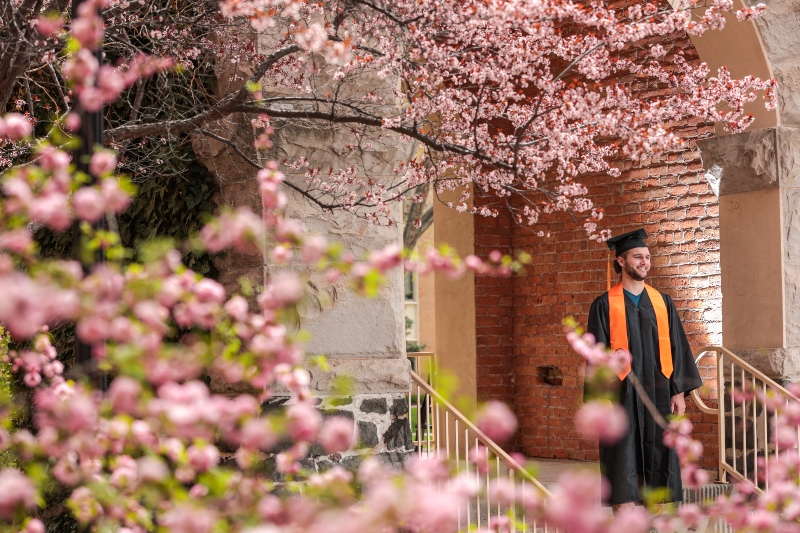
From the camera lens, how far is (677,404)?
5.46 m

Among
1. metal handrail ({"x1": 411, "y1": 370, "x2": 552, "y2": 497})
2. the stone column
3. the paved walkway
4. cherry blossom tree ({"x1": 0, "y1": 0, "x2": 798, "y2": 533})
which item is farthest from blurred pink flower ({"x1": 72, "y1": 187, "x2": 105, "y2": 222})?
the paved walkway

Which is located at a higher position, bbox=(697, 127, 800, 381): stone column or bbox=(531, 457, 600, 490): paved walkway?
bbox=(697, 127, 800, 381): stone column

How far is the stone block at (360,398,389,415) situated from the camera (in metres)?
4.86

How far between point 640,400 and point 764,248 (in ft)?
4.28

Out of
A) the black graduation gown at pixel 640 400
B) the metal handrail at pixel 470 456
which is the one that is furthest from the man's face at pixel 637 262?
the metal handrail at pixel 470 456

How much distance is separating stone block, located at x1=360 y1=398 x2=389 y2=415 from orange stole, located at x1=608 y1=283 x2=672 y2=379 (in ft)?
4.74

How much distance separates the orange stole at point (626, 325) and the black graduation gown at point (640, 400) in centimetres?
2

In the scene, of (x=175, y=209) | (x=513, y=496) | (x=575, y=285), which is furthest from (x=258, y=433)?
(x=575, y=285)

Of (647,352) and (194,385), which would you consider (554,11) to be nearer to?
(647,352)

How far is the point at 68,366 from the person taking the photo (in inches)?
220

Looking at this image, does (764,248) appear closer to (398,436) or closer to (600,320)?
(600,320)

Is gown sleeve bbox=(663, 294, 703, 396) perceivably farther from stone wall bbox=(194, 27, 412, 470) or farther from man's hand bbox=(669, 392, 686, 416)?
stone wall bbox=(194, 27, 412, 470)

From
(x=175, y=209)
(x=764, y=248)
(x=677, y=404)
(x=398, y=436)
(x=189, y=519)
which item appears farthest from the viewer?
(x=764, y=248)

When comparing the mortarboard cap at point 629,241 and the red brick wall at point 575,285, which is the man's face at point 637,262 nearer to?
the mortarboard cap at point 629,241
